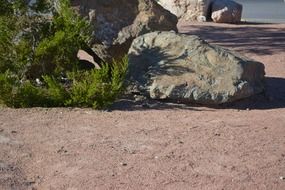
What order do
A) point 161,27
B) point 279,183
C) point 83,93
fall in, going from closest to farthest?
point 279,183
point 83,93
point 161,27

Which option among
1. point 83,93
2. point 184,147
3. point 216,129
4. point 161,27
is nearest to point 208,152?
point 184,147

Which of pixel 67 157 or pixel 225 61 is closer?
pixel 67 157

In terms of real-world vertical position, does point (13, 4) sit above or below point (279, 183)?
above

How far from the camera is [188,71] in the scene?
793 cm

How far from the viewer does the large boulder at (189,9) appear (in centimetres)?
1766

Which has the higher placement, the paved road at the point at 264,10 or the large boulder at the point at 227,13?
the large boulder at the point at 227,13

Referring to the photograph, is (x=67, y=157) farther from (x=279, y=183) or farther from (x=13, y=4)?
(x=13, y=4)

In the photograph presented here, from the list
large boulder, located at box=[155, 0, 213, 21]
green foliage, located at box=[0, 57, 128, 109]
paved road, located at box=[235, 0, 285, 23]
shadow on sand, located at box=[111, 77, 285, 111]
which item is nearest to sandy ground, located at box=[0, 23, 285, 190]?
shadow on sand, located at box=[111, 77, 285, 111]

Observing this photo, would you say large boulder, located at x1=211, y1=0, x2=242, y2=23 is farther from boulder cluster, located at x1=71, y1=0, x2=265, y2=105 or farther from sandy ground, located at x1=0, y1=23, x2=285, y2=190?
sandy ground, located at x1=0, y1=23, x2=285, y2=190

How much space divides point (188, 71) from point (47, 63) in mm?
1844

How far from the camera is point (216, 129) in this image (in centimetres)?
648

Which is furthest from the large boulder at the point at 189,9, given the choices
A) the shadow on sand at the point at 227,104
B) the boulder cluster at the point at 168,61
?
the shadow on sand at the point at 227,104

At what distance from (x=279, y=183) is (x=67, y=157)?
1848 mm

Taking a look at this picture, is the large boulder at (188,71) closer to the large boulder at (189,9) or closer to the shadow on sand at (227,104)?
the shadow on sand at (227,104)
